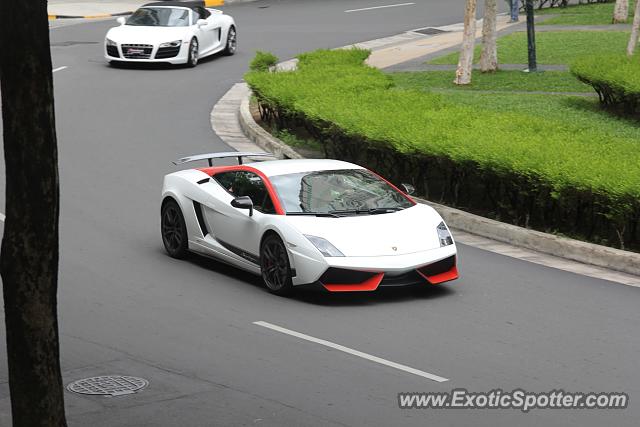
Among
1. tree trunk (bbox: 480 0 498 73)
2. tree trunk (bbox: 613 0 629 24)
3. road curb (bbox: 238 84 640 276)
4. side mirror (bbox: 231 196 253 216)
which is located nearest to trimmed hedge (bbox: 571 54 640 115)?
tree trunk (bbox: 480 0 498 73)

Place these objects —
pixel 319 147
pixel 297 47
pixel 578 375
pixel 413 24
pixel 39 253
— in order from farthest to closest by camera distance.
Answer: pixel 413 24 → pixel 297 47 → pixel 319 147 → pixel 578 375 → pixel 39 253

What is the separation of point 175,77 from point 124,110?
4.81 metres

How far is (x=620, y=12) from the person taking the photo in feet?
129

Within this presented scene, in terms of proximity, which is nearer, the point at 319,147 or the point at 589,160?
the point at 589,160

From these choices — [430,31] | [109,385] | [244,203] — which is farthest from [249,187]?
[430,31]

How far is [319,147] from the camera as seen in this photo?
68.8ft

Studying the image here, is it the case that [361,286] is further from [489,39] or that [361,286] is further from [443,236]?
[489,39]

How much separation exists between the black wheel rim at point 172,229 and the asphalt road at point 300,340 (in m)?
0.18

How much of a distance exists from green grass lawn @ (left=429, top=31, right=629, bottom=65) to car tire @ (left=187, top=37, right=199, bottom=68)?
5800 millimetres

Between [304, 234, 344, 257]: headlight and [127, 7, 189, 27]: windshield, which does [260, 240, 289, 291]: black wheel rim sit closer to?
[304, 234, 344, 257]: headlight

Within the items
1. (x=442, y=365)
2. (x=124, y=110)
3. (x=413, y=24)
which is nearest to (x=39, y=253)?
(x=442, y=365)

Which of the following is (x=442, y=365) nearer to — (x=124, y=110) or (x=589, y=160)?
(x=589, y=160)

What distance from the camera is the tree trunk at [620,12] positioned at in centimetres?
3897

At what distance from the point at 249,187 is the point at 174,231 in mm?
1280
